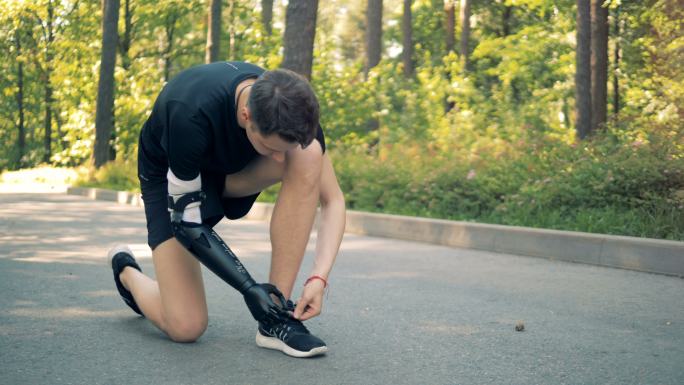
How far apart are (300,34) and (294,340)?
12376mm

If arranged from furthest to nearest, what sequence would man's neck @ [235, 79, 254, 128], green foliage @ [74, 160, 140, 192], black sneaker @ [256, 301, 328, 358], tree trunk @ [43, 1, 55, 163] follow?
1. tree trunk @ [43, 1, 55, 163]
2. green foliage @ [74, 160, 140, 192]
3. black sneaker @ [256, 301, 328, 358]
4. man's neck @ [235, 79, 254, 128]

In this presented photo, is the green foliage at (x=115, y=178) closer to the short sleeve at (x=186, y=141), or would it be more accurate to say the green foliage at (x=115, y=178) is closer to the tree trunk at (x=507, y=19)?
the tree trunk at (x=507, y=19)

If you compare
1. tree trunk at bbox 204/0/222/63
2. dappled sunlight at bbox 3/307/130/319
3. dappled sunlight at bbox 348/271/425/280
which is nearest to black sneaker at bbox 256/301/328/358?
dappled sunlight at bbox 3/307/130/319

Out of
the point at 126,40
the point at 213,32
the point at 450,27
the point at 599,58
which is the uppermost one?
the point at 450,27

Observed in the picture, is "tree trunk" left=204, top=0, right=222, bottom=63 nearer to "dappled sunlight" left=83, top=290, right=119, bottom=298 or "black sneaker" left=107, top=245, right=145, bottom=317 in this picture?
"dappled sunlight" left=83, top=290, right=119, bottom=298

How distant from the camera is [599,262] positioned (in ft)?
28.0

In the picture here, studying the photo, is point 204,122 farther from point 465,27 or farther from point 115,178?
point 465,27

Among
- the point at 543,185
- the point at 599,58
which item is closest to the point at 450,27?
the point at 599,58

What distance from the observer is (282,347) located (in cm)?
448

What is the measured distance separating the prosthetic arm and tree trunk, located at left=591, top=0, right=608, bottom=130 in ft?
49.3

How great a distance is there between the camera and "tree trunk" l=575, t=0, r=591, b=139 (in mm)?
17328

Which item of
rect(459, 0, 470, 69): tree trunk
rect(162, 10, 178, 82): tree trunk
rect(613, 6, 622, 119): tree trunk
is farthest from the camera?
rect(162, 10, 178, 82): tree trunk

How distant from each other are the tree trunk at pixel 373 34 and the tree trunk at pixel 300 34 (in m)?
15.3

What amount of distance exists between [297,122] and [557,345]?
2008 mm
